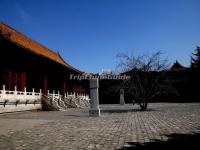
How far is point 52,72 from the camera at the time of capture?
2905 centimetres

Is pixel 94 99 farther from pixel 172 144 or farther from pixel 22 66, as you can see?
pixel 172 144

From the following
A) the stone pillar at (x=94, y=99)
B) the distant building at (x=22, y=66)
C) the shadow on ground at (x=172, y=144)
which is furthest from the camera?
the distant building at (x=22, y=66)

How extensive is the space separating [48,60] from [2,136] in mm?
16929

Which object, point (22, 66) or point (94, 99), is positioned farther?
point (22, 66)

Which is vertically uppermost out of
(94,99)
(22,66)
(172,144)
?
(22,66)

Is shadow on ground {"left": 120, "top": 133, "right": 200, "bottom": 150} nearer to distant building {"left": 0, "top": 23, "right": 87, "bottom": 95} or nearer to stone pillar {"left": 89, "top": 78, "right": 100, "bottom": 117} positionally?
stone pillar {"left": 89, "top": 78, "right": 100, "bottom": 117}

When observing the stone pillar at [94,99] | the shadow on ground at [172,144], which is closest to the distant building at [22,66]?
the stone pillar at [94,99]

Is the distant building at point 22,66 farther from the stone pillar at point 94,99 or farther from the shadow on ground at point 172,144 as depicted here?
the shadow on ground at point 172,144

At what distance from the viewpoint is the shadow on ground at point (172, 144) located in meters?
5.87

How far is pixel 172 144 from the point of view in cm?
617

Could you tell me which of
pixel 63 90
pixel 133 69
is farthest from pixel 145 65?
pixel 63 90

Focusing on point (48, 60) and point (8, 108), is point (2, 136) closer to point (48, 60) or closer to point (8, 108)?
point (8, 108)

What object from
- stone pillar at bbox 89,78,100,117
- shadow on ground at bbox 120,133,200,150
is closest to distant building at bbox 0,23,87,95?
stone pillar at bbox 89,78,100,117

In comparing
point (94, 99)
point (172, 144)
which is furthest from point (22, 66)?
point (172, 144)
